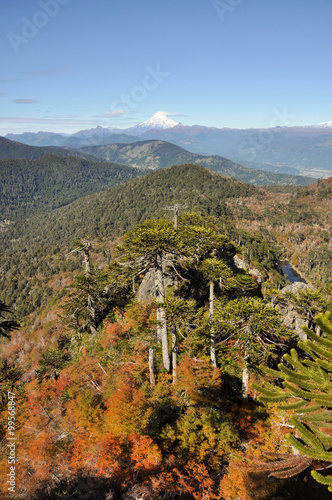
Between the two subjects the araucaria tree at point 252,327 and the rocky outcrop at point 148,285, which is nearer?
the araucaria tree at point 252,327

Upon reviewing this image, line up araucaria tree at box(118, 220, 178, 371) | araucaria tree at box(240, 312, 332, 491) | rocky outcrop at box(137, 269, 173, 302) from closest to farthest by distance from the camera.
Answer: araucaria tree at box(240, 312, 332, 491), araucaria tree at box(118, 220, 178, 371), rocky outcrop at box(137, 269, 173, 302)

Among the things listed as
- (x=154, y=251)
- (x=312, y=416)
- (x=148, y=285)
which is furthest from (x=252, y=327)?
(x=148, y=285)

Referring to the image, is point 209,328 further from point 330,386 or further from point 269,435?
point 330,386

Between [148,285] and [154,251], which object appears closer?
[154,251]

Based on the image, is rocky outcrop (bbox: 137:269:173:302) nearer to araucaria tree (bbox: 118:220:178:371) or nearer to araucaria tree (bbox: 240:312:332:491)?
araucaria tree (bbox: 118:220:178:371)

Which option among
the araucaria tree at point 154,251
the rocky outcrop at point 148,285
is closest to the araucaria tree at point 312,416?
the araucaria tree at point 154,251

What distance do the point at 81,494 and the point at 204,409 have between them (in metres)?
12.2

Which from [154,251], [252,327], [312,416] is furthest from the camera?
[252,327]

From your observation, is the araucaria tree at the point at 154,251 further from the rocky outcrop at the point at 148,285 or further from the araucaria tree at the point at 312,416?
the araucaria tree at the point at 312,416

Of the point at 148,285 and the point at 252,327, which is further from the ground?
Answer: the point at 252,327

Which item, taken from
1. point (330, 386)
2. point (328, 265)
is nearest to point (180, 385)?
point (330, 386)

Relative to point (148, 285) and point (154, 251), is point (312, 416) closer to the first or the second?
point (154, 251)

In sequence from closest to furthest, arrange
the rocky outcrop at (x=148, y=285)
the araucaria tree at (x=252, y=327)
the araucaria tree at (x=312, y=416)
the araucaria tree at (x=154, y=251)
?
1. the araucaria tree at (x=312, y=416)
2. the araucaria tree at (x=154, y=251)
3. the araucaria tree at (x=252, y=327)
4. the rocky outcrop at (x=148, y=285)

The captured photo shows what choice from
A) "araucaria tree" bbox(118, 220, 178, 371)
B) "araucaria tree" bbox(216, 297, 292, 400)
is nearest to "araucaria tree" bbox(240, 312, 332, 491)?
"araucaria tree" bbox(118, 220, 178, 371)
